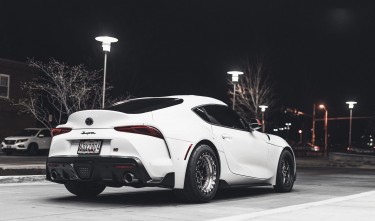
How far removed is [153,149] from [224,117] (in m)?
Result: 1.93

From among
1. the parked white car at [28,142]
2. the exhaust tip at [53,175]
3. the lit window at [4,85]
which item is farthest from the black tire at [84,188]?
the lit window at [4,85]

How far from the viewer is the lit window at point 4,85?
3666 centimetres

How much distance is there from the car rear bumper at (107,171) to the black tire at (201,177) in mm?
309

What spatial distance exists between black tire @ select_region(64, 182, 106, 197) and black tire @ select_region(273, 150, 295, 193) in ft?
9.89

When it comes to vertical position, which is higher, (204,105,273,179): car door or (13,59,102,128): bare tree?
(13,59,102,128): bare tree

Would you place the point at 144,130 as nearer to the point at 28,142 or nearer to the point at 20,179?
the point at 20,179

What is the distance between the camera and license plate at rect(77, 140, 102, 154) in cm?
691

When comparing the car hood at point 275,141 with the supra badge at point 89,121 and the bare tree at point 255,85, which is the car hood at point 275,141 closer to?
the supra badge at point 89,121

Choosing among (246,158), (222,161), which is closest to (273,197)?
(246,158)

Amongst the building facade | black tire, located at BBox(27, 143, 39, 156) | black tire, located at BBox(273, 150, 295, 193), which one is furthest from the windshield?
black tire, located at BBox(273, 150, 295, 193)

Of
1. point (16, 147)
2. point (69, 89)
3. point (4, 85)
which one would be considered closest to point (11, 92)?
point (4, 85)

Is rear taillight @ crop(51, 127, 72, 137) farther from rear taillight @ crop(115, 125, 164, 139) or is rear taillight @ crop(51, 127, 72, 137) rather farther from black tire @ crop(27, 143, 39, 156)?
black tire @ crop(27, 143, 39, 156)

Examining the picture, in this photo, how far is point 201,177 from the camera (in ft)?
24.2

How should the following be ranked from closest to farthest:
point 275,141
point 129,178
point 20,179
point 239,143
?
point 129,178, point 239,143, point 275,141, point 20,179
